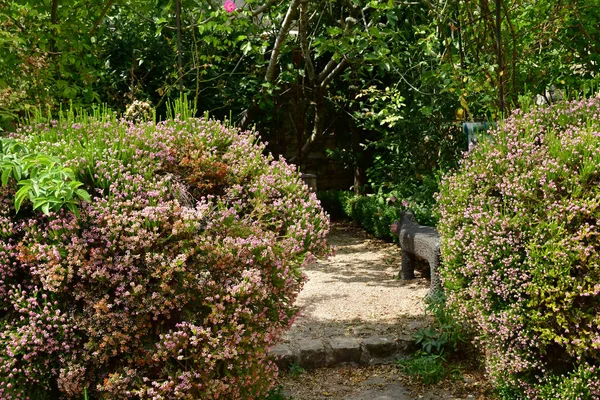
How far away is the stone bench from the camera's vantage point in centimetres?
531

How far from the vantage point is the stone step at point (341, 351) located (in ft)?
14.2

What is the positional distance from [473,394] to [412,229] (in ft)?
8.26

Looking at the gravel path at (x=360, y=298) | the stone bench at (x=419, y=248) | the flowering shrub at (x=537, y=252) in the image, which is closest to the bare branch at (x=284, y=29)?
the stone bench at (x=419, y=248)

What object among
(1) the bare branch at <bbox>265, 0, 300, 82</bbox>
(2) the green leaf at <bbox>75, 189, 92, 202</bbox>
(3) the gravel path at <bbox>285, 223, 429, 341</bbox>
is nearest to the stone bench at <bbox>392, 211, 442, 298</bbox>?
(3) the gravel path at <bbox>285, 223, 429, 341</bbox>

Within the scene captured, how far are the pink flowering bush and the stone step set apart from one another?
1615 mm

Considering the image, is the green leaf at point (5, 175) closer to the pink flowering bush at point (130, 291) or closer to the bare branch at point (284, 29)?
the pink flowering bush at point (130, 291)

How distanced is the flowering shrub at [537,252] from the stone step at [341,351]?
0.89 meters

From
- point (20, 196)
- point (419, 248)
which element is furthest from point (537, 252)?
point (419, 248)

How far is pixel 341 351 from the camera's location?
441 centimetres

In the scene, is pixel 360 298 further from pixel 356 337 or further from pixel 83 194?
pixel 83 194

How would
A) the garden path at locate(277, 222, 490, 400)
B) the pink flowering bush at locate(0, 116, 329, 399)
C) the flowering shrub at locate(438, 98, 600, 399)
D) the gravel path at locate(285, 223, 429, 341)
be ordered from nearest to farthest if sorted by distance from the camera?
the pink flowering bush at locate(0, 116, 329, 399)
the flowering shrub at locate(438, 98, 600, 399)
the garden path at locate(277, 222, 490, 400)
the gravel path at locate(285, 223, 429, 341)

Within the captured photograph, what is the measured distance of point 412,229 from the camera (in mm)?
6285

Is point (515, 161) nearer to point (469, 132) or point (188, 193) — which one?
point (469, 132)

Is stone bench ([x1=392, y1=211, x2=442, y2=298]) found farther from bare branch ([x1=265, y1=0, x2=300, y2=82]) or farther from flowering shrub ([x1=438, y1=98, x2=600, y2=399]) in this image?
bare branch ([x1=265, y1=0, x2=300, y2=82])
